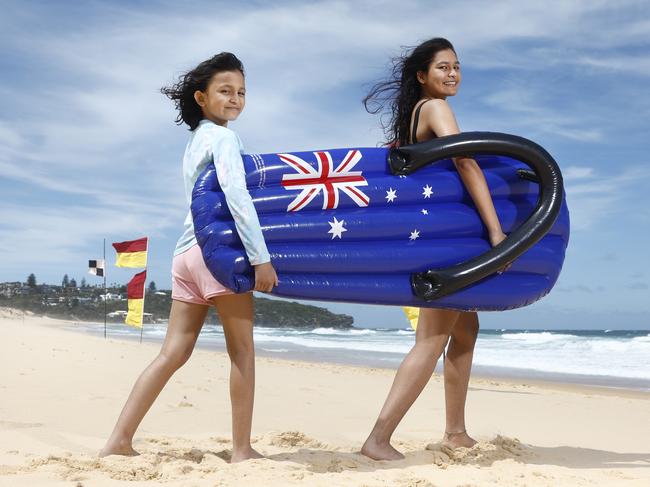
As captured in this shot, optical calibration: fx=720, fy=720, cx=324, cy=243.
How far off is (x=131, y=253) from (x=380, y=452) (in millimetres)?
10120

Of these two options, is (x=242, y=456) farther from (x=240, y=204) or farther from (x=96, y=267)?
(x=96, y=267)

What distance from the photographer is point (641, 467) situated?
335 centimetres

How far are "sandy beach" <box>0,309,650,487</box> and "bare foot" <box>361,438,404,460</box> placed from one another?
0.05m

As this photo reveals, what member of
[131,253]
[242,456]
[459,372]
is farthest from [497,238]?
[131,253]

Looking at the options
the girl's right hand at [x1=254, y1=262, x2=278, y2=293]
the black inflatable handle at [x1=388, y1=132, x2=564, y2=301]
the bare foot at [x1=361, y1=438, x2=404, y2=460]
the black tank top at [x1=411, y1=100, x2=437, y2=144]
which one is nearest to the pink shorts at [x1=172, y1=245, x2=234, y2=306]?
the girl's right hand at [x1=254, y1=262, x2=278, y2=293]

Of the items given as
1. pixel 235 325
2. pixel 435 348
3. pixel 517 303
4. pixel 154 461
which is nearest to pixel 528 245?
pixel 517 303

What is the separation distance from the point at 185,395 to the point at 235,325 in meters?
3.09

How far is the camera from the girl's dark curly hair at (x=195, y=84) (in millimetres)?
3045

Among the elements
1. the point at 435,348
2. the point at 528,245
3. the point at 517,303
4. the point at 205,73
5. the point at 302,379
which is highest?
the point at 205,73

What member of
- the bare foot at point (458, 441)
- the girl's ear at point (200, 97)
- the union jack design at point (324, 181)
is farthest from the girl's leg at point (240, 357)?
the bare foot at point (458, 441)

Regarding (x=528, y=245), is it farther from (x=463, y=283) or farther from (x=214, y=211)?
(x=214, y=211)

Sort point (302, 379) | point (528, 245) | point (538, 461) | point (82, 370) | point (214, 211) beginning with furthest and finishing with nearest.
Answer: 1. point (302, 379)
2. point (82, 370)
3. point (538, 461)
4. point (528, 245)
5. point (214, 211)

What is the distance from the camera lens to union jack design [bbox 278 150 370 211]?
294 cm

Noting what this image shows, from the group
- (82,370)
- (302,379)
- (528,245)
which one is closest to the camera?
(528,245)
